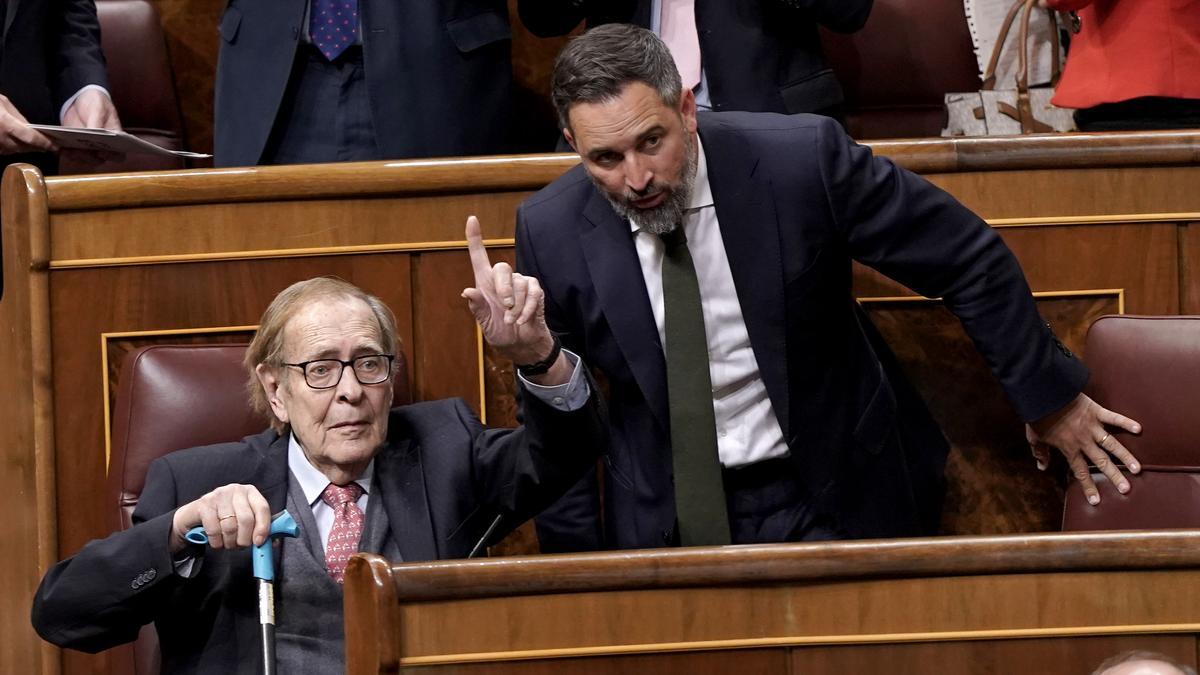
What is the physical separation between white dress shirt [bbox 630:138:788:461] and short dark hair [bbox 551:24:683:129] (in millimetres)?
100

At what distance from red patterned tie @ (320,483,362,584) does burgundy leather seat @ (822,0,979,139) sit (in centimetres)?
150

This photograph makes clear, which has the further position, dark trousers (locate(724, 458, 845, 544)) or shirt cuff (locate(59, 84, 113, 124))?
shirt cuff (locate(59, 84, 113, 124))

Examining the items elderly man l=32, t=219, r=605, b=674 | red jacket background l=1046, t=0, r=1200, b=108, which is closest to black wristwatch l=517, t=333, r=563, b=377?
elderly man l=32, t=219, r=605, b=674

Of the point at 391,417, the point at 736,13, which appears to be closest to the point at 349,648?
the point at 391,417

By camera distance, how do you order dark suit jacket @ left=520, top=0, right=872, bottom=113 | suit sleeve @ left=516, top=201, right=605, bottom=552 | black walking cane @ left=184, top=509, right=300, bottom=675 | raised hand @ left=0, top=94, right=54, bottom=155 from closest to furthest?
black walking cane @ left=184, top=509, right=300, bottom=675, suit sleeve @ left=516, top=201, right=605, bottom=552, raised hand @ left=0, top=94, right=54, bottom=155, dark suit jacket @ left=520, top=0, right=872, bottom=113

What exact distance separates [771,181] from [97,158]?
910 mm

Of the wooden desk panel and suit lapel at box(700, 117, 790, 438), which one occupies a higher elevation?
suit lapel at box(700, 117, 790, 438)

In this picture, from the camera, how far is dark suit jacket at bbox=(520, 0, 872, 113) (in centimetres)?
211

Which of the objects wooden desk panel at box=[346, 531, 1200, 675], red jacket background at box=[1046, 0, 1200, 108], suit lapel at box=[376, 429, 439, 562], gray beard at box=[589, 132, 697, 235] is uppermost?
red jacket background at box=[1046, 0, 1200, 108]

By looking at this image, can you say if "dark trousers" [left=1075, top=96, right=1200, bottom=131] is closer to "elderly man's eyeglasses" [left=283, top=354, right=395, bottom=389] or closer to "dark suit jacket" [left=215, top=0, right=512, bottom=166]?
"dark suit jacket" [left=215, top=0, right=512, bottom=166]

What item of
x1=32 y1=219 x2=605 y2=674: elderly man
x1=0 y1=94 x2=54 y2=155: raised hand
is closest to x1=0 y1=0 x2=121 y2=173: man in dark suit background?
x1=0 y1=94 x2=54 y2=155: raised hand

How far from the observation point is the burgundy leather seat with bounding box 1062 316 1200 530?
1675mm

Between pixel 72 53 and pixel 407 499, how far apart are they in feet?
3.17

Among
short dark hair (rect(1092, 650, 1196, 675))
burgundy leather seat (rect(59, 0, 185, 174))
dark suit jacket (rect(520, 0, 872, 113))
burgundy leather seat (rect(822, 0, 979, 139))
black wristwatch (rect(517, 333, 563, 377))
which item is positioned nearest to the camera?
short dark hair (rect(1092, 650, 1196, 675))
